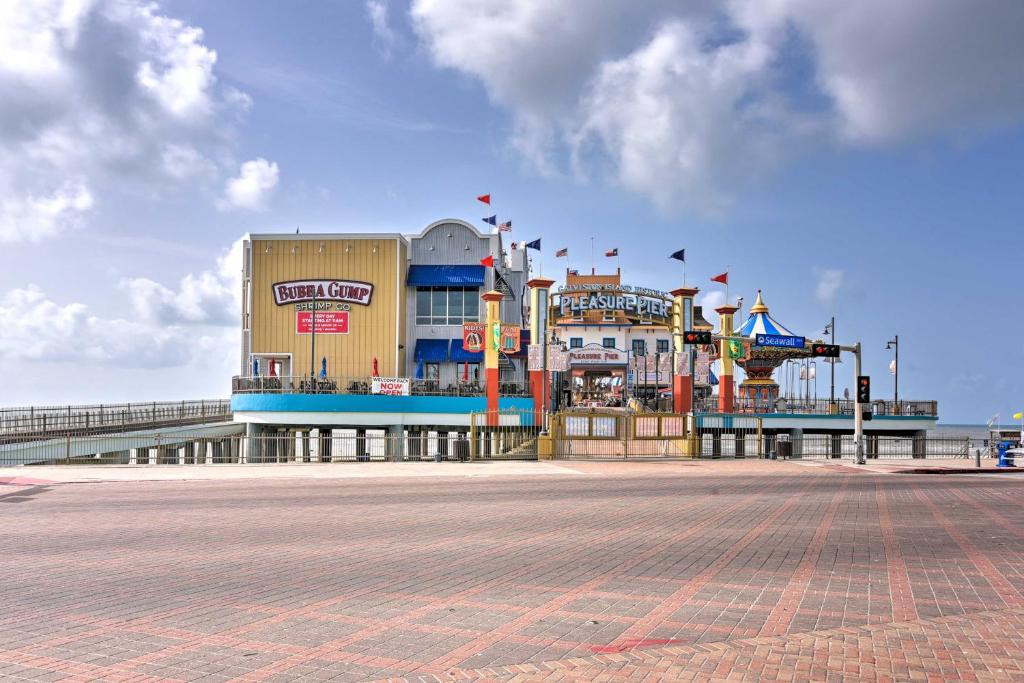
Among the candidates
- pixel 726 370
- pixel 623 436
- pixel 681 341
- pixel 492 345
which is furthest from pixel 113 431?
pixel 726 370

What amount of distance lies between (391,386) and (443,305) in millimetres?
10757

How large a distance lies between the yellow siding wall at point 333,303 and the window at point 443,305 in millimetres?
1998

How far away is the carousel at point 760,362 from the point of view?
55.9m

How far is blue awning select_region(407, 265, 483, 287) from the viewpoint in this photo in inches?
2079

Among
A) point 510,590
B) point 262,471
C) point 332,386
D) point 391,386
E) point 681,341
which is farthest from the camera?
point 681,341

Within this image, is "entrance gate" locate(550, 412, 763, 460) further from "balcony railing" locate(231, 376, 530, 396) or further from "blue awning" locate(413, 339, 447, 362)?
"blue awning" locate(413, 339, 447, 362)

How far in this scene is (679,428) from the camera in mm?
33344

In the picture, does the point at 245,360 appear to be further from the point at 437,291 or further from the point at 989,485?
the point at 989,485

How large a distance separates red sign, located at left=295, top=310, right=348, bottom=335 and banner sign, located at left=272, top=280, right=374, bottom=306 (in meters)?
A: 0.85

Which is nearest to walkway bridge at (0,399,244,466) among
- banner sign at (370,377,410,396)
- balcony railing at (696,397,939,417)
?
banner sign at (370,377,410,396)

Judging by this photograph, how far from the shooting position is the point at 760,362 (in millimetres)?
59906

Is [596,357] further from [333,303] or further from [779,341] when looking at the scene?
[779,341]

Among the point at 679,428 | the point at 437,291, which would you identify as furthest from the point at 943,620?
the point at 437,291

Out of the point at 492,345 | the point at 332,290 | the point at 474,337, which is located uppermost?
the point at 332,290
